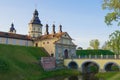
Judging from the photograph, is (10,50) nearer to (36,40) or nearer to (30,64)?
(30,64)

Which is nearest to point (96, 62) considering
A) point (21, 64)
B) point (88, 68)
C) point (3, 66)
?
point (88, 68)

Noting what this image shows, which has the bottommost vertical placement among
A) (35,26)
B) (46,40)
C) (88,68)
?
(88,68)

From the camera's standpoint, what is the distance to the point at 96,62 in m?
58.5

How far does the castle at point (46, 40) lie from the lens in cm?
6531

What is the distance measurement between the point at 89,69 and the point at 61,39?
531 inches

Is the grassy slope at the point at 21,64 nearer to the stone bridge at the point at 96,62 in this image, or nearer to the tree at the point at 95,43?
the stone bridge at the point at 96,62

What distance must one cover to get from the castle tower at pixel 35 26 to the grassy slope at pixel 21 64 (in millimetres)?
11343

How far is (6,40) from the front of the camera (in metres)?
63.9

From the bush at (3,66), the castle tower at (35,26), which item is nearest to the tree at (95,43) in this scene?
the castle tower at (35,26)

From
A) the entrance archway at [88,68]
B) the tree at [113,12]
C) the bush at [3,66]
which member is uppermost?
the tree at [113,12]

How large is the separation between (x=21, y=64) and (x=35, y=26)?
2846cm

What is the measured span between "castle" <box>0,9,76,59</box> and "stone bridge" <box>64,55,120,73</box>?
4722 millimetres

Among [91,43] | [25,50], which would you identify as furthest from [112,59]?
[91,43]

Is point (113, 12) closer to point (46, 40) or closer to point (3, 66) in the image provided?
point (3, 66)
